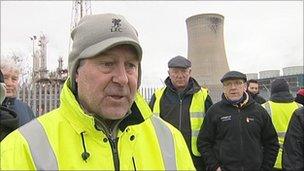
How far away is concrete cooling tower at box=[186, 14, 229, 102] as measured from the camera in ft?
78.8

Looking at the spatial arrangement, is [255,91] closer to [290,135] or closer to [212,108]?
[212,108]

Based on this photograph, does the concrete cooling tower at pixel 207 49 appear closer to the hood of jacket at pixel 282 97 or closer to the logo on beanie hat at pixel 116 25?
the hood of jacket at pixel 282 97

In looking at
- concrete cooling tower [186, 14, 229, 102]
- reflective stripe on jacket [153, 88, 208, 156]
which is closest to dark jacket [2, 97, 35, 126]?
reflective stripe on jacket [153, 88, 208, 156]

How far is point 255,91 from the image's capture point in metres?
6.51

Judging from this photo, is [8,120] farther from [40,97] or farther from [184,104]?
[40,97]

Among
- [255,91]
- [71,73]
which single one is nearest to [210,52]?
[255,91]

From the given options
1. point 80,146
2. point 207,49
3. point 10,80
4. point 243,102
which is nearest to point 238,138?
point 243,102

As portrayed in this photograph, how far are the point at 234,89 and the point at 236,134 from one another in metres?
0.52

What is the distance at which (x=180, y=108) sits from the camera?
439cm

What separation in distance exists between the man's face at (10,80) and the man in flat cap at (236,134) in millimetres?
2037

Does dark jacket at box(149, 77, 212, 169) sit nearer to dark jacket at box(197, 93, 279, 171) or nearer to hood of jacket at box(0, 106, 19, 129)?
dark jacket at box(197, 93, 279, 171)

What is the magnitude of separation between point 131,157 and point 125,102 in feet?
0.69

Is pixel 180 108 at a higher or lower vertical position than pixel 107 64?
lower

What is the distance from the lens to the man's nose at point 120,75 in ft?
4.64
